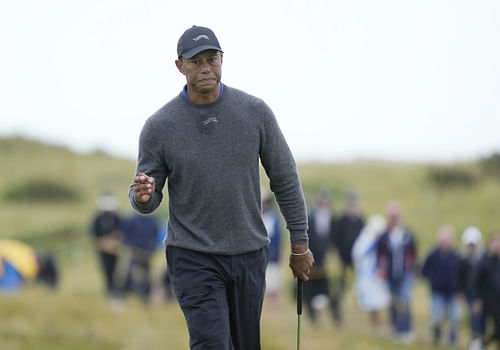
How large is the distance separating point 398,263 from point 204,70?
10.2m

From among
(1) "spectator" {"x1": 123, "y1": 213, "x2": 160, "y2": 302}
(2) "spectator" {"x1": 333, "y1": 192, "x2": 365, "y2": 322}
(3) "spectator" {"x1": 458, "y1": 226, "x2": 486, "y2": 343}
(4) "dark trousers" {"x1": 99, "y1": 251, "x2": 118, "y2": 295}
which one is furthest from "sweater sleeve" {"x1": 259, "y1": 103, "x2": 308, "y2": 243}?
(4) "dark trousers" {"x1": 99, "y1": 251, "x2": 118, "y2": 295}

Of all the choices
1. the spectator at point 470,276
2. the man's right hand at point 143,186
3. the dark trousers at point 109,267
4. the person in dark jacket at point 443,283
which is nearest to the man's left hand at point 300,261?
the man's right hand at point 143,186

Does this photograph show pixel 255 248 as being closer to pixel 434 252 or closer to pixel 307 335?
pixel 307 335

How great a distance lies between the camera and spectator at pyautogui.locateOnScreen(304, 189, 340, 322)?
49.9ft

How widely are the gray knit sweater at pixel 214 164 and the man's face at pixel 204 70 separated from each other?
0.15m

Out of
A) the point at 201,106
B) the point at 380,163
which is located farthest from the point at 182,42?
the point at 380,163

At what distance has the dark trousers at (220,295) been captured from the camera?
5152 millimetres

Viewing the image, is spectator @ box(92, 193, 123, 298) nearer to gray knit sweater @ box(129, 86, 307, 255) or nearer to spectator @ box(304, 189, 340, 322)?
spectator @ box(304, 189, 340, 322)

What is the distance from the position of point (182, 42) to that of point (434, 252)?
36.2 ft

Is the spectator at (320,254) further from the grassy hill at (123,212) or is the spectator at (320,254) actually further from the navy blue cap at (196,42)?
the navy blue cap at (196,42)

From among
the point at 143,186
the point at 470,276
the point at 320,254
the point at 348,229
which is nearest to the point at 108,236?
the point at 320,254

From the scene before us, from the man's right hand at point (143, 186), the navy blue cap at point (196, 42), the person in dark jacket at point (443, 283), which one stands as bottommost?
the person in dark jacket at point (443, 283)

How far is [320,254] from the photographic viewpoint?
50.5 feet

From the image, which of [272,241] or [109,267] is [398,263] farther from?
[109,267]
